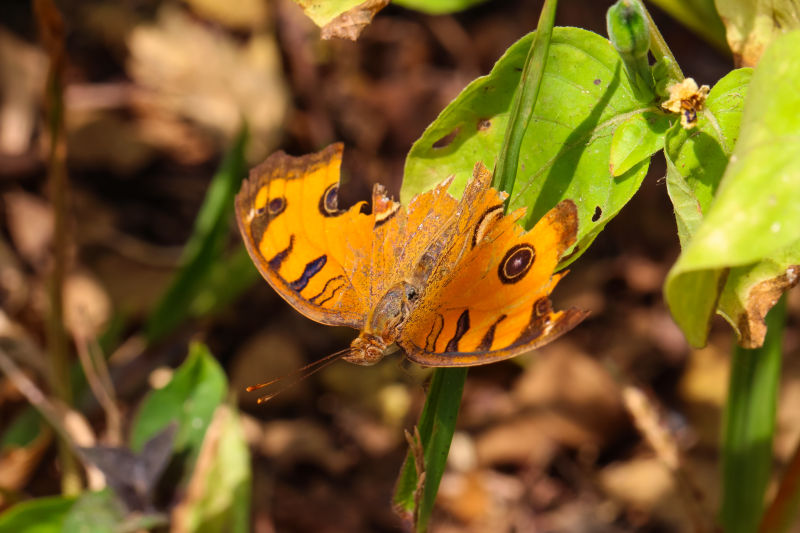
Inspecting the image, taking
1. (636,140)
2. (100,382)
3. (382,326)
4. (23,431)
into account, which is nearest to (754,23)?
(636,140)

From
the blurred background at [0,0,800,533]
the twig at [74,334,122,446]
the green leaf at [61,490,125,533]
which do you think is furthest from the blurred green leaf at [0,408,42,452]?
the green leaf at [61,490,125,533]

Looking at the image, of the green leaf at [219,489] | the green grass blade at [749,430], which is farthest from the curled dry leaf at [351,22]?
the green grass blade at [749,430]

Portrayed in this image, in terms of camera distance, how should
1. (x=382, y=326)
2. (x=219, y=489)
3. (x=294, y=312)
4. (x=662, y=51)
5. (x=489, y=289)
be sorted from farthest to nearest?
(x=294, y=312) < (x=219, y=489) < (x=382, y=326) < (x=489, y=289) < (x=662, y=51)

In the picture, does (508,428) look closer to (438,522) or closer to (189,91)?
(438,522)

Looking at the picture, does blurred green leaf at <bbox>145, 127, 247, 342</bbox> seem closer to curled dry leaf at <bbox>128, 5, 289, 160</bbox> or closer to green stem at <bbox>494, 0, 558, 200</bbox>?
curled dry leaf at <bbox>128, 5, 289, 160</bbox>

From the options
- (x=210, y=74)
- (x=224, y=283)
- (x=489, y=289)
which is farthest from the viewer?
(x=210, y=74)

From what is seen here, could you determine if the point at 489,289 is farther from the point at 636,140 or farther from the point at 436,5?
the point at 436,5

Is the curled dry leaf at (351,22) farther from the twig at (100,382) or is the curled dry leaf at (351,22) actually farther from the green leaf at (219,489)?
the twig at (100,382)
